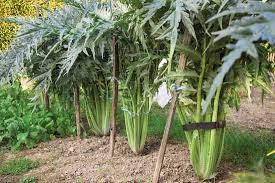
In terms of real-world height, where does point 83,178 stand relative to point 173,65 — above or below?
below

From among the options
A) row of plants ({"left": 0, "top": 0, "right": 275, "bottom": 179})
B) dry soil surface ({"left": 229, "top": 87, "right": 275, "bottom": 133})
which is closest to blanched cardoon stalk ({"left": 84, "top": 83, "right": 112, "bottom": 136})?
row of plants ({"left": 0, "top": 0, "right": 275, "bottom": 179})

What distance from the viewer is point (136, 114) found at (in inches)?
159

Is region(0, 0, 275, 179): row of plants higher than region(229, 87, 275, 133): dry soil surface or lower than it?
higher

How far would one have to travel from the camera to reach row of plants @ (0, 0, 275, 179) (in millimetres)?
2822

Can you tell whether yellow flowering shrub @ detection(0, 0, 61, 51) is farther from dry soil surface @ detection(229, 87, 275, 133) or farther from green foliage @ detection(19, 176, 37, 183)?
green foliage @ detection(19, 176, 37, 183)

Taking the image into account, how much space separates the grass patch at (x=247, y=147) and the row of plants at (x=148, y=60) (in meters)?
0.62

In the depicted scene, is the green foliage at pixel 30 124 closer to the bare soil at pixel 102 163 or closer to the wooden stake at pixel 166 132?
the bare soil at pixel 102 163

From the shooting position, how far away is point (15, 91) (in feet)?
21.9

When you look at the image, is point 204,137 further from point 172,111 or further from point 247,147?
point 247,147

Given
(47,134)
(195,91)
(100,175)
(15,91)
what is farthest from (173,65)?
(15,91)

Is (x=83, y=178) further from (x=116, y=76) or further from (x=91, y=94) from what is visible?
(x=91, y=94)

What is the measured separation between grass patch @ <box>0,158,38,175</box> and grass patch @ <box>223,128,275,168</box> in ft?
6.05

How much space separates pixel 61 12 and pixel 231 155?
7.18 feet

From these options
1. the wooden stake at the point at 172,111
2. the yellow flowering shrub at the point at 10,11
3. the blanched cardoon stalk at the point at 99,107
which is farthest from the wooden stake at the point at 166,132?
the yellow flowering shrub at the point at 10,11
